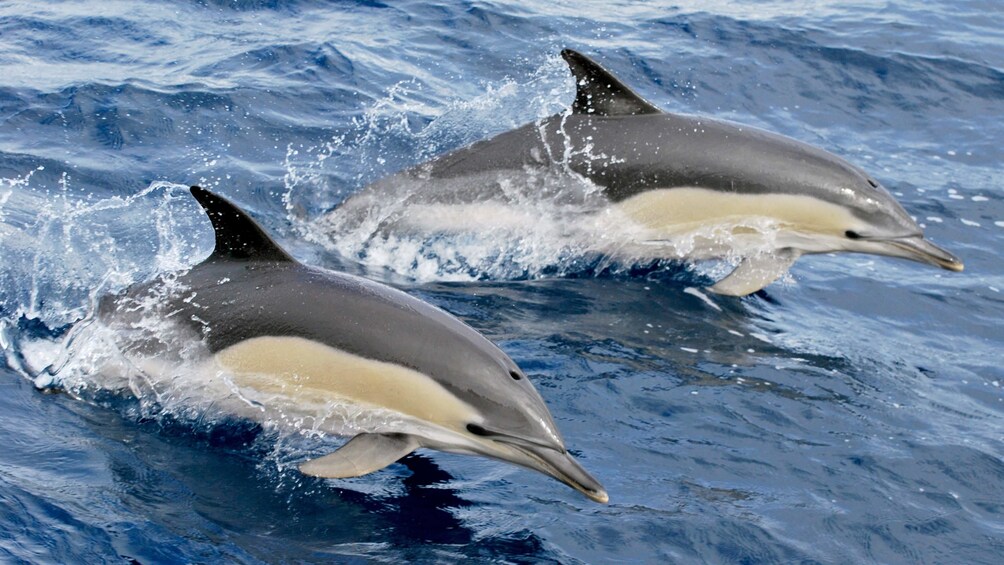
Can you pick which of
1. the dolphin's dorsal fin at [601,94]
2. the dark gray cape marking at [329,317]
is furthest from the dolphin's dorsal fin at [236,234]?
the dolphin's dorsal fin at [601,94]

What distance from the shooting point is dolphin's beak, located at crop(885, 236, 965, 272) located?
757cm

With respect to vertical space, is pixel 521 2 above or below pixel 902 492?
above

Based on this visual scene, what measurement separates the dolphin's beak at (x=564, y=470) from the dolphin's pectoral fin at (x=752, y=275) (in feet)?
9.28

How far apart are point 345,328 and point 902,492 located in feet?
8.86

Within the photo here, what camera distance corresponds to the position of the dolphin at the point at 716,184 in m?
7.68

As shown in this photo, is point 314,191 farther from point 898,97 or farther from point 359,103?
point 898,97

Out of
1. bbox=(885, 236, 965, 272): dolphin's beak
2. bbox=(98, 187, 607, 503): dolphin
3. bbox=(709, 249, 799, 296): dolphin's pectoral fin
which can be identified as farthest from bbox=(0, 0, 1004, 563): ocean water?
bbox=(885, 236, 965, 272): dolphin's beak

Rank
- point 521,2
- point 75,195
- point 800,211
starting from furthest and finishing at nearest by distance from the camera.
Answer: point 521,2 → point 75,195 → point 800,211

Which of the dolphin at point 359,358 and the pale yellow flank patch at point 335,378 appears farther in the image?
the pale yellow flank patch at point 335,378

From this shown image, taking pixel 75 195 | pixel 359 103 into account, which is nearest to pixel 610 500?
pixel 75 195

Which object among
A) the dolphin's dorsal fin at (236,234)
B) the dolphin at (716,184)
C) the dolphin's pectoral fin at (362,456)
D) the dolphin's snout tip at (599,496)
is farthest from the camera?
the dolphin at (716,184)

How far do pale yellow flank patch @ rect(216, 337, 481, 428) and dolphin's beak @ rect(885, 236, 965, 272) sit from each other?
3780mm

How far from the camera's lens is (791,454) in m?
5.84

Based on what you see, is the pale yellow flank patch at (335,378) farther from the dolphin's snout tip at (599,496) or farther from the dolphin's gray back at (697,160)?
the dolphin's gray back at (697,160)
